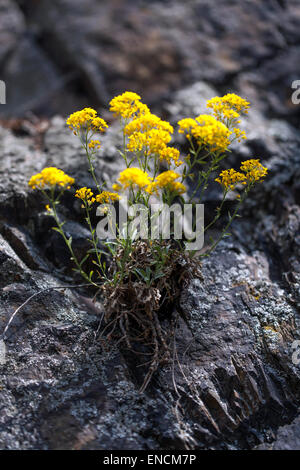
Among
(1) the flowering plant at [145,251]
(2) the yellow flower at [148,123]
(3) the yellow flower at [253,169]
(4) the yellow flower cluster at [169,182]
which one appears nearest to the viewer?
(4) the yellow flower cluster at [169,182]

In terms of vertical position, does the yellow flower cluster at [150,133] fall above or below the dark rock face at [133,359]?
above

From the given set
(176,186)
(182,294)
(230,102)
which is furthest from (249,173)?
(182,294)

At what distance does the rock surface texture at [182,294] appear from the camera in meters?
2.32

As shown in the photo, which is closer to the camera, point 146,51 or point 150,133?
point 150,133

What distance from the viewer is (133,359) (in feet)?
8.38

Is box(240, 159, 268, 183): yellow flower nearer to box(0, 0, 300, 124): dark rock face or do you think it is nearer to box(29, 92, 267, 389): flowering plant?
box(29, 92, 267, 389): flowering plant

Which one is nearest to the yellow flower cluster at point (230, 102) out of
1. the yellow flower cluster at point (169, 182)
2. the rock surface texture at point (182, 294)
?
the yellow flower cluster at point (169, 182)

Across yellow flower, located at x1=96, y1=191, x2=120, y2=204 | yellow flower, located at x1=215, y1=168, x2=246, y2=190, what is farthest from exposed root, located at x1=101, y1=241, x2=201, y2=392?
yellow flower, located at x1=215, y1=168, x2=246, y2=190

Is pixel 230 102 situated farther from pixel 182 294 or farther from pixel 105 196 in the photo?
pixel 182 294

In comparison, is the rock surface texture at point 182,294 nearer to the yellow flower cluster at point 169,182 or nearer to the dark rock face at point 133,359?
the dark rock face at point 133,359

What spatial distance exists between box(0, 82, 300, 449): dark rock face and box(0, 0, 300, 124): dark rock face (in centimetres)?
207

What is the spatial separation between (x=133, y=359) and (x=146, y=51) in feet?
14.5

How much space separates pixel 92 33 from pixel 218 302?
4.35 meters

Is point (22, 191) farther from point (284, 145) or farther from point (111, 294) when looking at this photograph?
point (284, 145)
